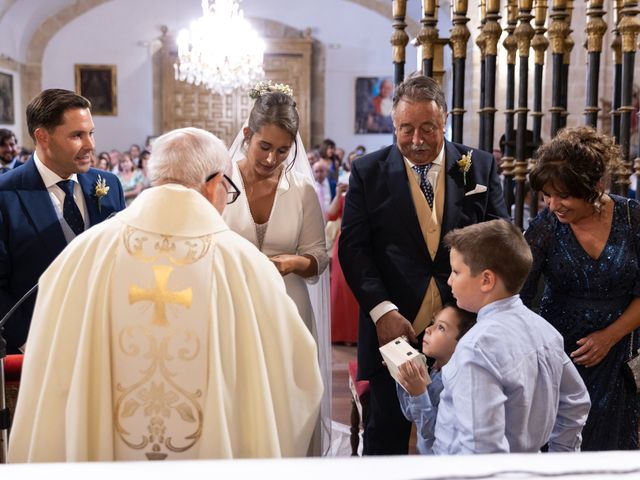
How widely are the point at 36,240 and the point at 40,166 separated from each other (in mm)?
324

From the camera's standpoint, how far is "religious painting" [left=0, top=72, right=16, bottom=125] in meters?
15.1

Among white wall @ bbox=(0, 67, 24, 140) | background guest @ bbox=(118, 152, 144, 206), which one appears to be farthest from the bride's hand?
white wall @ bbox=(0, 67, 24, 140)

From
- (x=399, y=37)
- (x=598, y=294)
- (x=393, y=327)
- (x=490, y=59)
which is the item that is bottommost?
(x=393, y=327)

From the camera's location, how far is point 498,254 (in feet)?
6.92

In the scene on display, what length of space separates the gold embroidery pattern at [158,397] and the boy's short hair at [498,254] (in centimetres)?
81

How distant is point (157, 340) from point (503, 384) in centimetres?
93

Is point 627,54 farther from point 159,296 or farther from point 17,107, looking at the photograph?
point 17,107

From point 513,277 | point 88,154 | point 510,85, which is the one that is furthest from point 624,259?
point 88,154

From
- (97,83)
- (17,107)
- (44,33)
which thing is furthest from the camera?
(97,83)

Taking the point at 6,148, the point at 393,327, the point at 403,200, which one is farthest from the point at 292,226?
the point at 6,148

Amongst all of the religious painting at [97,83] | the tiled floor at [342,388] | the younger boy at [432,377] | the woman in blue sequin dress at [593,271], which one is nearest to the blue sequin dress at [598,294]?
the woman in blue sequin dress at [593,271]

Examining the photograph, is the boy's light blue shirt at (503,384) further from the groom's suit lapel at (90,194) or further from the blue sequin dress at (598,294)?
the groom's suit lapel at (90,194)

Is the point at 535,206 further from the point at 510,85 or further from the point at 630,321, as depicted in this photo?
the point at 630,321

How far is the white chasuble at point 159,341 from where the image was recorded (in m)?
2.00
